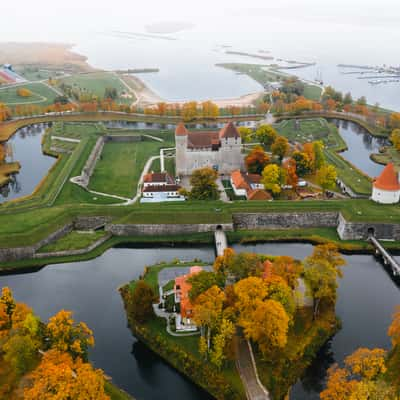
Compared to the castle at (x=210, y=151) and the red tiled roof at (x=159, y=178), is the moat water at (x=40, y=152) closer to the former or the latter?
the red tiled roof at (x=159, y=178)

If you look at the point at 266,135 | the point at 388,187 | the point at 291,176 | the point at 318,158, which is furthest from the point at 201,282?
the point at 266,135

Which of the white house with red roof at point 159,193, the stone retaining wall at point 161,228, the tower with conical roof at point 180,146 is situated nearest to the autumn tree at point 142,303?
the stone retaining wall at point 161,228

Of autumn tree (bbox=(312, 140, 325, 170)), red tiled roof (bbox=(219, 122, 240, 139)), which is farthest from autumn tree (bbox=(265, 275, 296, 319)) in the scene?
autumn tree (bbox=(312, 140, 325, 170))

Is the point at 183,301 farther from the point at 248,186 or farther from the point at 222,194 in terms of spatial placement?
the point at 248,186

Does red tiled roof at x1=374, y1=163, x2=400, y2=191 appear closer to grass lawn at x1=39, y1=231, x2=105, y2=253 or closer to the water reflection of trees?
the water reflection of trees

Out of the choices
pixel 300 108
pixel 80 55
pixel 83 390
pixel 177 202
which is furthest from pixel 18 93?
pixel 83 390

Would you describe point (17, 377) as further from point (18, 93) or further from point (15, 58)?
point (15, 58)
